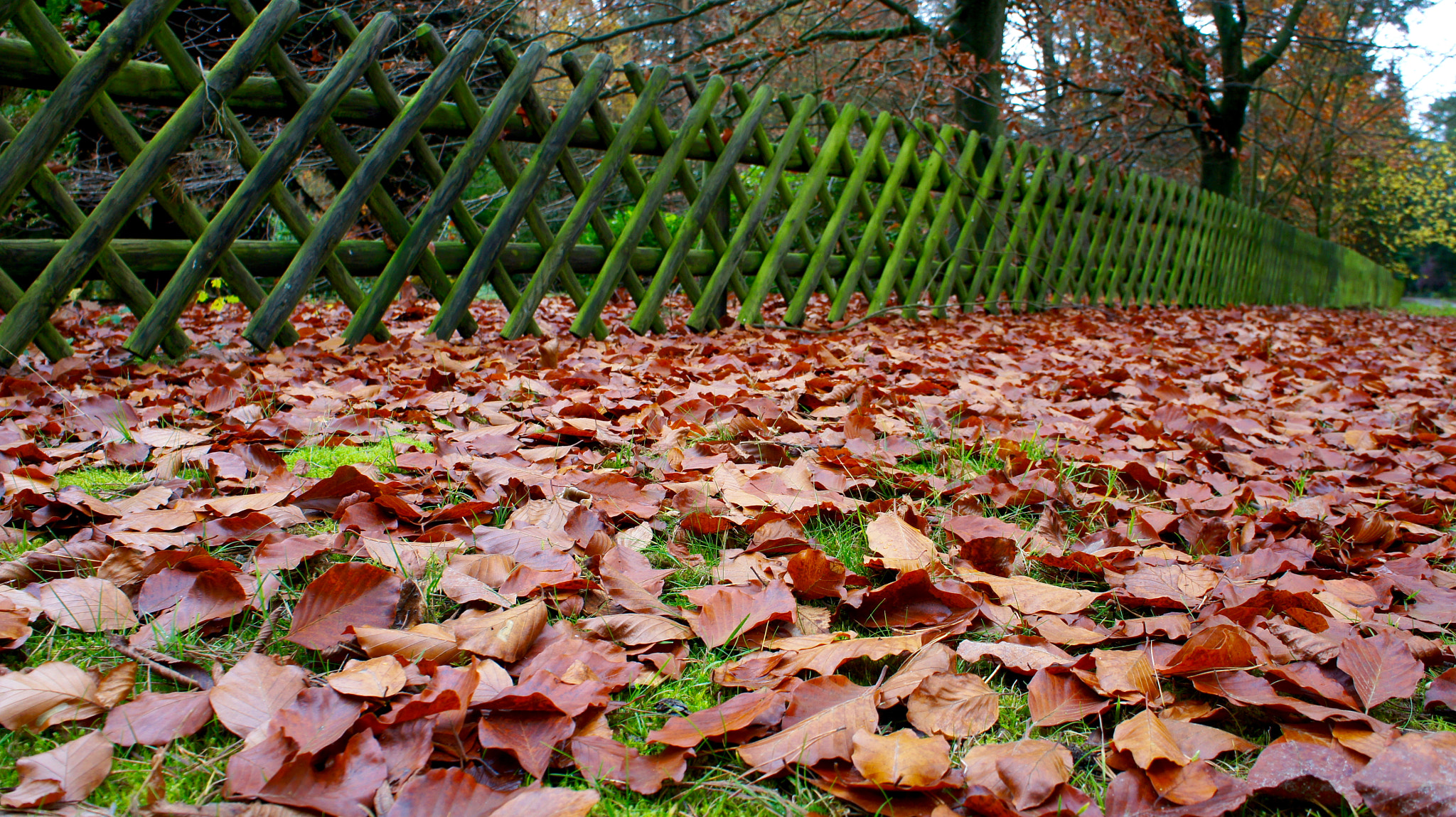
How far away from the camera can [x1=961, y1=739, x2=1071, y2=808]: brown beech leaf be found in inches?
30.8

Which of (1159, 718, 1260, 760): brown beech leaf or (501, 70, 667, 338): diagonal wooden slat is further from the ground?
(501, 70, 667, 338): diagonal wooden slat

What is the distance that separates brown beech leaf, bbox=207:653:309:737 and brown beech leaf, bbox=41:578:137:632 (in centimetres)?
23

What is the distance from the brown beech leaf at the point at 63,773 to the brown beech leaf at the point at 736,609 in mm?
603

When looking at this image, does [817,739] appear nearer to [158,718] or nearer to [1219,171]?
[158,718]

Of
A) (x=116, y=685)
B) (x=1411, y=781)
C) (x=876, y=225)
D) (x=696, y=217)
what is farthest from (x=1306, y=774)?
(x=876, y=225)

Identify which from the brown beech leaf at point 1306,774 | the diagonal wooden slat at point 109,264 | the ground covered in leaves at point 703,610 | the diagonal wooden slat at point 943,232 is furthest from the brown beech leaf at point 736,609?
the diagonal wooden slat at point 943,232

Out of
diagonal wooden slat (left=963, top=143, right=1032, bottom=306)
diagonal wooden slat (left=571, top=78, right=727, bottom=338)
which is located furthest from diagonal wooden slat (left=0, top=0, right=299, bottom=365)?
diagonal wooden slat (left=963, top=143, right=1032, bottom=306)

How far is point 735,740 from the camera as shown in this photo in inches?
33.5

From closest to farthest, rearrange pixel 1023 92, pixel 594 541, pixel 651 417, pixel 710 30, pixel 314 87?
pixel 594 541 → pixel 651 417 → pixel 314 87 → pixel 1023 92 → pixel 710 30

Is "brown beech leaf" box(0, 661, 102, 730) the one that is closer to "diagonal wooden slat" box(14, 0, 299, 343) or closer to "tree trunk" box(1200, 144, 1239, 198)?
"diagonal wooden slat" box(14, 0, 299, 343)

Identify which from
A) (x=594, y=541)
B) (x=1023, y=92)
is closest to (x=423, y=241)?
(x=594, y=541)

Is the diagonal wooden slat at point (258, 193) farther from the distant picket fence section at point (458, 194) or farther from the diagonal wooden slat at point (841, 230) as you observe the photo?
the diagonal wooden slat at point (841, 230)

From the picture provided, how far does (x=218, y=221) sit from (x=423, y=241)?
66 cm

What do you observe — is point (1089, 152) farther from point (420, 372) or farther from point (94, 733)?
point (94, 733)
